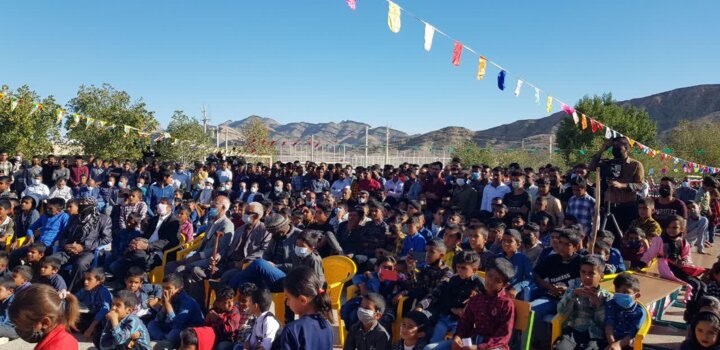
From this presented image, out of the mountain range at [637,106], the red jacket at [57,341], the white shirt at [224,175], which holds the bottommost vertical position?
the red jacket at [57,341]

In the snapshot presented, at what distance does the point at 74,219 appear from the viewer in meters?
7.10

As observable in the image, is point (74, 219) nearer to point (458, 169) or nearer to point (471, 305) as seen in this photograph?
point (471, 305)

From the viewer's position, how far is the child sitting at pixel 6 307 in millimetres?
5051

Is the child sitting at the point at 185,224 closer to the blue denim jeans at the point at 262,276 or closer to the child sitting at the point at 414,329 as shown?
the blue denim jeans at the point at 262,276

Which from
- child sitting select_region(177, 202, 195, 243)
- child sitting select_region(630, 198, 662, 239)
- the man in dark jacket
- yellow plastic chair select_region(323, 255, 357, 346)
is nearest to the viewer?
yellow plastic chair select_region(323, 255, 357, 346)

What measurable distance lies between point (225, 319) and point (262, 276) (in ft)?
2.69

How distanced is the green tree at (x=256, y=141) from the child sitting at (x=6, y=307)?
25.4 metres

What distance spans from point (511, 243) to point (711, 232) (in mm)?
8920

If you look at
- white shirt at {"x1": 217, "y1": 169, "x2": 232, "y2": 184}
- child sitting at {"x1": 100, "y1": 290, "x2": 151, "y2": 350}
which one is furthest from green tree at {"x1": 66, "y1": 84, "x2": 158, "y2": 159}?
child sitting at {"x1": 100, "y1": 290, "x2": 151, "y2": 350}

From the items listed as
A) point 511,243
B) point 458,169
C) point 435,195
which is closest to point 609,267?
point 511,243

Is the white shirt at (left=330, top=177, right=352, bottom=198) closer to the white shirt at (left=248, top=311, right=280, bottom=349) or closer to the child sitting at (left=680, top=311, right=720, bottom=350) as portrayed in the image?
the white shirt at (left=248, top=311, right=280, bottom=349)

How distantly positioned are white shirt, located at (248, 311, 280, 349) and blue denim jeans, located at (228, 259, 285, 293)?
1297 millimetres

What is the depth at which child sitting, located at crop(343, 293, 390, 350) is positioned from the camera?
3967 mm

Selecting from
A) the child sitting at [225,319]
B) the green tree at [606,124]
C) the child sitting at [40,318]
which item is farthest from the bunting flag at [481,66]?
the green tree at [606,124]
